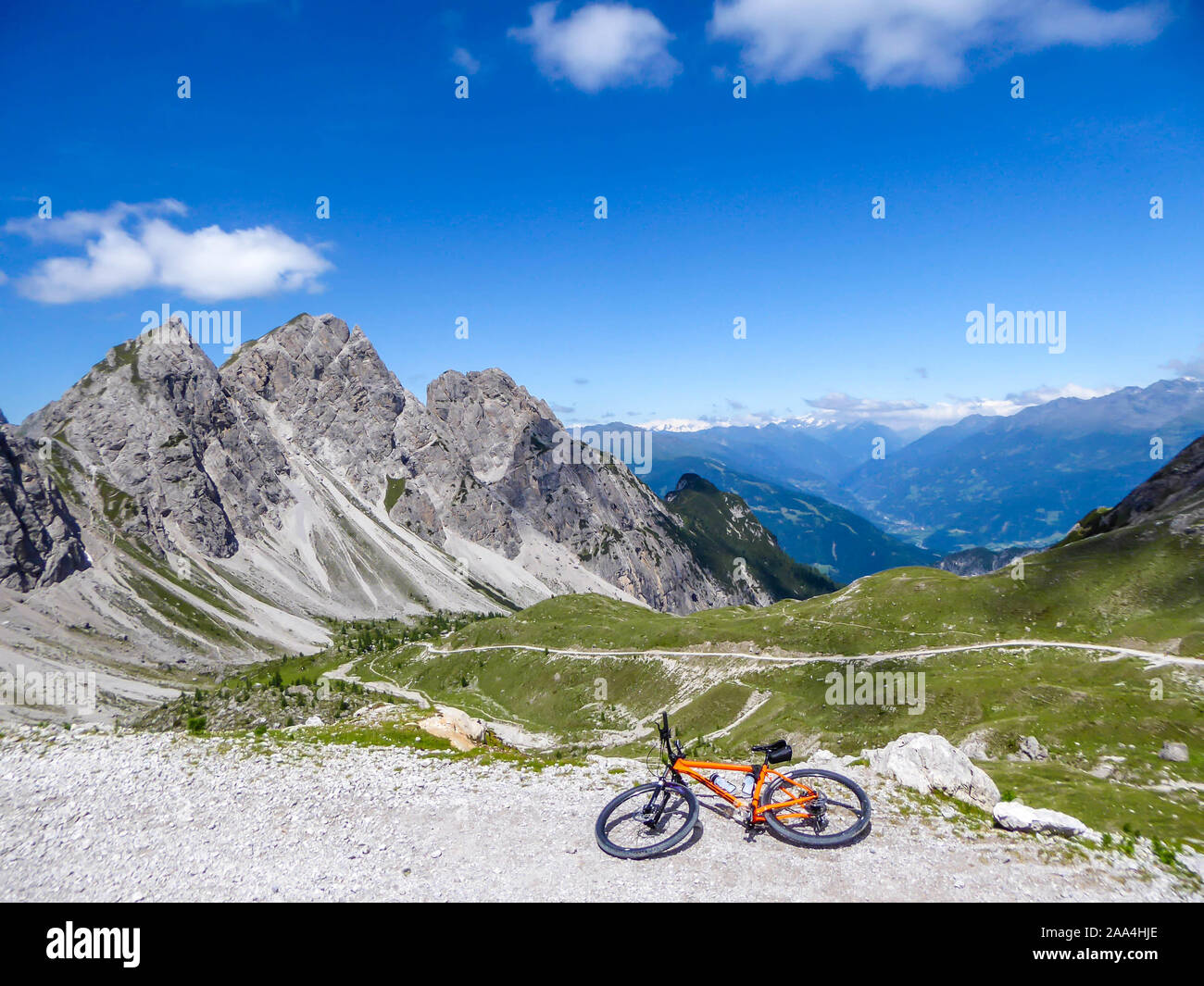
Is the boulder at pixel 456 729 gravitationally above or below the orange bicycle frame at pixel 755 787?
below

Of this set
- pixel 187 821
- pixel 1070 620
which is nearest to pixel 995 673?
pixel 1070 620

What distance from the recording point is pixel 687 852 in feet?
55.0

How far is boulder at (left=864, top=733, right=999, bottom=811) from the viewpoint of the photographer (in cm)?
2127

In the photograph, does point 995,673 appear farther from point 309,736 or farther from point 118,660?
point 118,660

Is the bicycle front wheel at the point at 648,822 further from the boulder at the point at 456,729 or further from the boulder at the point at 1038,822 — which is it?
the boulder at the point at 456,729

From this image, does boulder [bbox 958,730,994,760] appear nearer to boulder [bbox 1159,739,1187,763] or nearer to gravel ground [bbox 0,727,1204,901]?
boulder [bbox 1159,739,1187,763]

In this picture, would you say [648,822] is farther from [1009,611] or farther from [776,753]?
[1009,611]

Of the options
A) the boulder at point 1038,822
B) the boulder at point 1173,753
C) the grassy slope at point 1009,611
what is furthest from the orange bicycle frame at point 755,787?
the grassy slope at point 1009,611

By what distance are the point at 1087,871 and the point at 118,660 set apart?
215 meters

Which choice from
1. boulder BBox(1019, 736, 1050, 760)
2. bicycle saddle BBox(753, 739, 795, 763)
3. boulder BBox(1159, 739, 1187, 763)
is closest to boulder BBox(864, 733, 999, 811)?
bicycle saddle BBox(753, 739, 795, 763)

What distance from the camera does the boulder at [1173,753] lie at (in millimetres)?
40906

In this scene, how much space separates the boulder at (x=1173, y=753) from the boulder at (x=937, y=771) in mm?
31817

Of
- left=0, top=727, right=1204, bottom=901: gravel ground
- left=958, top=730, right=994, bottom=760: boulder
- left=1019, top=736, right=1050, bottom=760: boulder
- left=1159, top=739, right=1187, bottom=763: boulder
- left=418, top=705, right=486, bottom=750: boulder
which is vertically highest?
left=0, top=727, right=1204, bottom=901: gravel ground

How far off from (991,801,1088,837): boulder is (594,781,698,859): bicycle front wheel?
10060 mm
